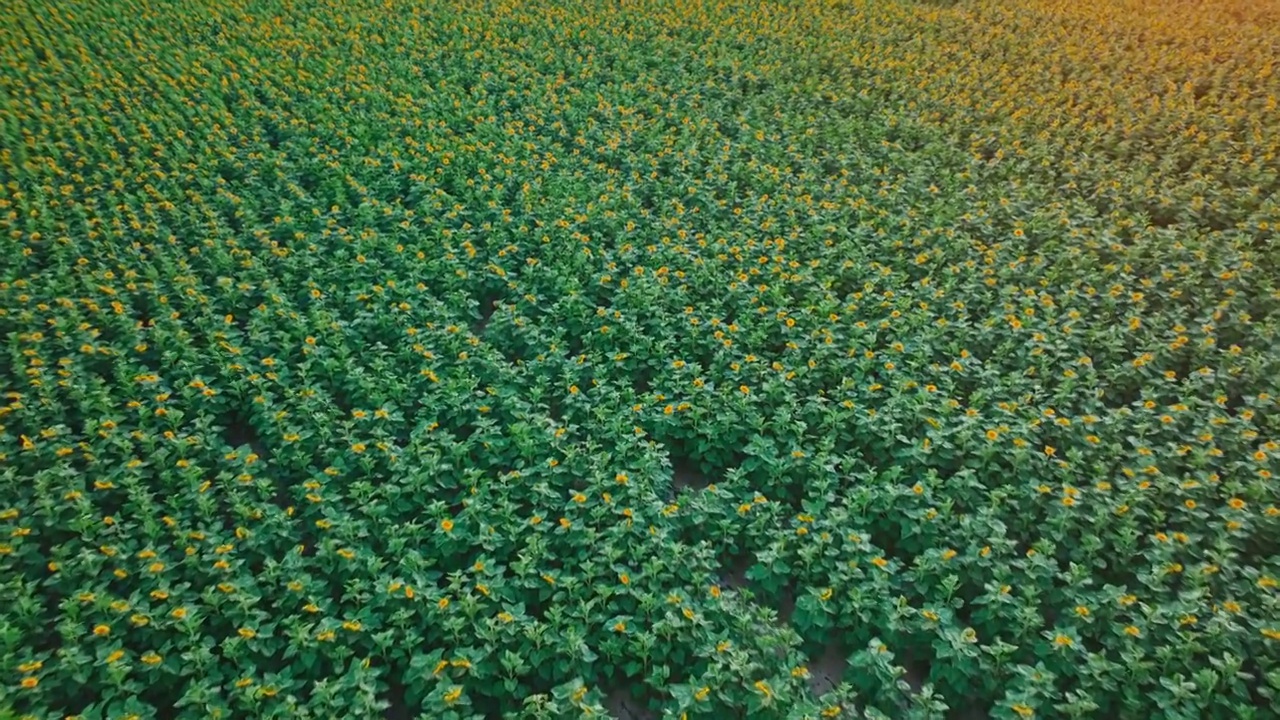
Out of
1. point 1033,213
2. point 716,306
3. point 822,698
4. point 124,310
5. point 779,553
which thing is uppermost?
point 1033,213

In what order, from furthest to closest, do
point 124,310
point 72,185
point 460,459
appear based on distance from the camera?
point 72,185, point 124,310, point 460,459

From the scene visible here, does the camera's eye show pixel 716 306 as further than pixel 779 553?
Yes

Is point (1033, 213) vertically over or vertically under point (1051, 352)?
over

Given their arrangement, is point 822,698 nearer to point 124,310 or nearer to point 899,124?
point 124,310

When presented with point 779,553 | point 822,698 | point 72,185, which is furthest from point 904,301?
point 72,185

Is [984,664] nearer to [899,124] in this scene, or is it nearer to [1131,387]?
Result: [1131,387]

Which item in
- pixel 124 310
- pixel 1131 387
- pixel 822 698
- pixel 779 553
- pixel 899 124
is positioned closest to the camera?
pixel 822 698
